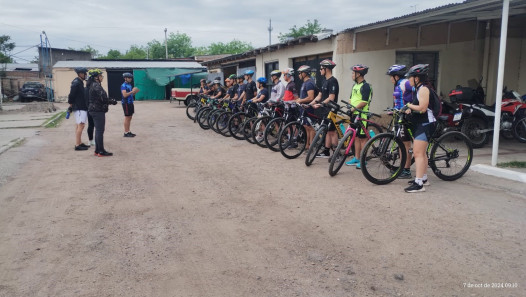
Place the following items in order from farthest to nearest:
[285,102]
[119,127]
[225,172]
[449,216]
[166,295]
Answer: [119,127]
[285,102]
[225,172]
[449,216]
[166,295]

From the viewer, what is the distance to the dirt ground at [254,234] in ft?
10.4

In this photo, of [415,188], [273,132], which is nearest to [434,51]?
[273,132]

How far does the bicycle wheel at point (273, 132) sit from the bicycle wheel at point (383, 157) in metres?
2.83

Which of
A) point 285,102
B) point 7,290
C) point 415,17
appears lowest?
point 7,290

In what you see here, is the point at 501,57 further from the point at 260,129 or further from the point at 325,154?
the point at 260,129

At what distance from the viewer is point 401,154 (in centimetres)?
610

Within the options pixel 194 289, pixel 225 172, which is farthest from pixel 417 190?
pixel 194 289

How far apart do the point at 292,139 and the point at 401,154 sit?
2605mm

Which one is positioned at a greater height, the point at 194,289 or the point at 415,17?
the point at 415,17

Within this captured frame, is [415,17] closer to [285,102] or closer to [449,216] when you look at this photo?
[285,102]

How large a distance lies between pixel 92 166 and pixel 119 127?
6.94 meters

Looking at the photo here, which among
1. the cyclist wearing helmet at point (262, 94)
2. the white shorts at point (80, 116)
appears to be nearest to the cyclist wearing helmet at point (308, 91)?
the cyclist wearing helmet at point (262, 94)

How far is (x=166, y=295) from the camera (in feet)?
9.82

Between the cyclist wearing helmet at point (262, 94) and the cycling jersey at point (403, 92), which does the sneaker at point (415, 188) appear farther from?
the cyclist wearing helmet at point (262, 94)
